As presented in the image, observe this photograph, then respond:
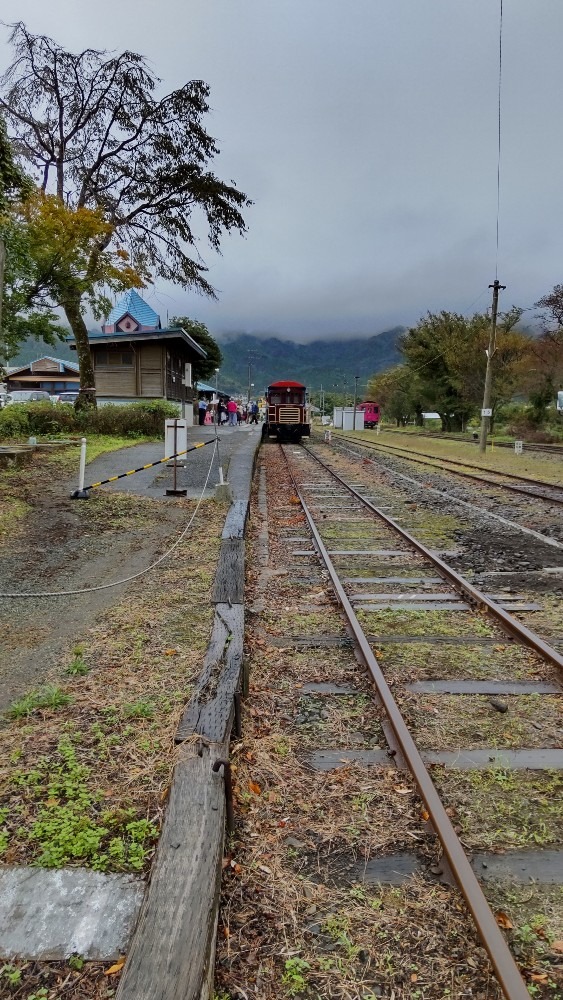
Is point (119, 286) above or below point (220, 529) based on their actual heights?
above

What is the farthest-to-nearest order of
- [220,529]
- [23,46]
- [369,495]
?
[23,46], [369,495], [220,529]

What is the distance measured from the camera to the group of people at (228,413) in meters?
40.5

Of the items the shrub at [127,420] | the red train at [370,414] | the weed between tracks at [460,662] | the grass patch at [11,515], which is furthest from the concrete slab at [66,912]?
the red train at [370,414]

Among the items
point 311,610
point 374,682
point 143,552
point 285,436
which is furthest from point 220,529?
point 285,436

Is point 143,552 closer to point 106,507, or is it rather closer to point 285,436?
point 106,507

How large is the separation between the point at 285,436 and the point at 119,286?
1147cm

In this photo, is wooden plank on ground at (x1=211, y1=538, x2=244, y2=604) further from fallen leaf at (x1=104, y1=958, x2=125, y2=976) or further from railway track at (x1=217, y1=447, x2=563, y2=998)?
fallen leaf at (x1=104, y1=958, x2=125, y2=976)

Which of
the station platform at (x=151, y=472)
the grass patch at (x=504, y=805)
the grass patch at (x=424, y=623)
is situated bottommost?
the grass patch at (x=504, y=805)

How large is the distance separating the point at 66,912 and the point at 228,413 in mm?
44232

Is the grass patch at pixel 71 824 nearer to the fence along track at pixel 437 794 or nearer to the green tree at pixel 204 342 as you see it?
the fence along track at pixel 437 794

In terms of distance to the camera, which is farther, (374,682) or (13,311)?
(13,311)

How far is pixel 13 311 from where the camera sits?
55.4 ft

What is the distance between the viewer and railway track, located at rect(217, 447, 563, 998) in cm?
198

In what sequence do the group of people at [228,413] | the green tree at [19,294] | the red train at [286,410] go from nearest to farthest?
the green tree at [19,294] → the red train at [286,410] → the group of people at [228,413]
